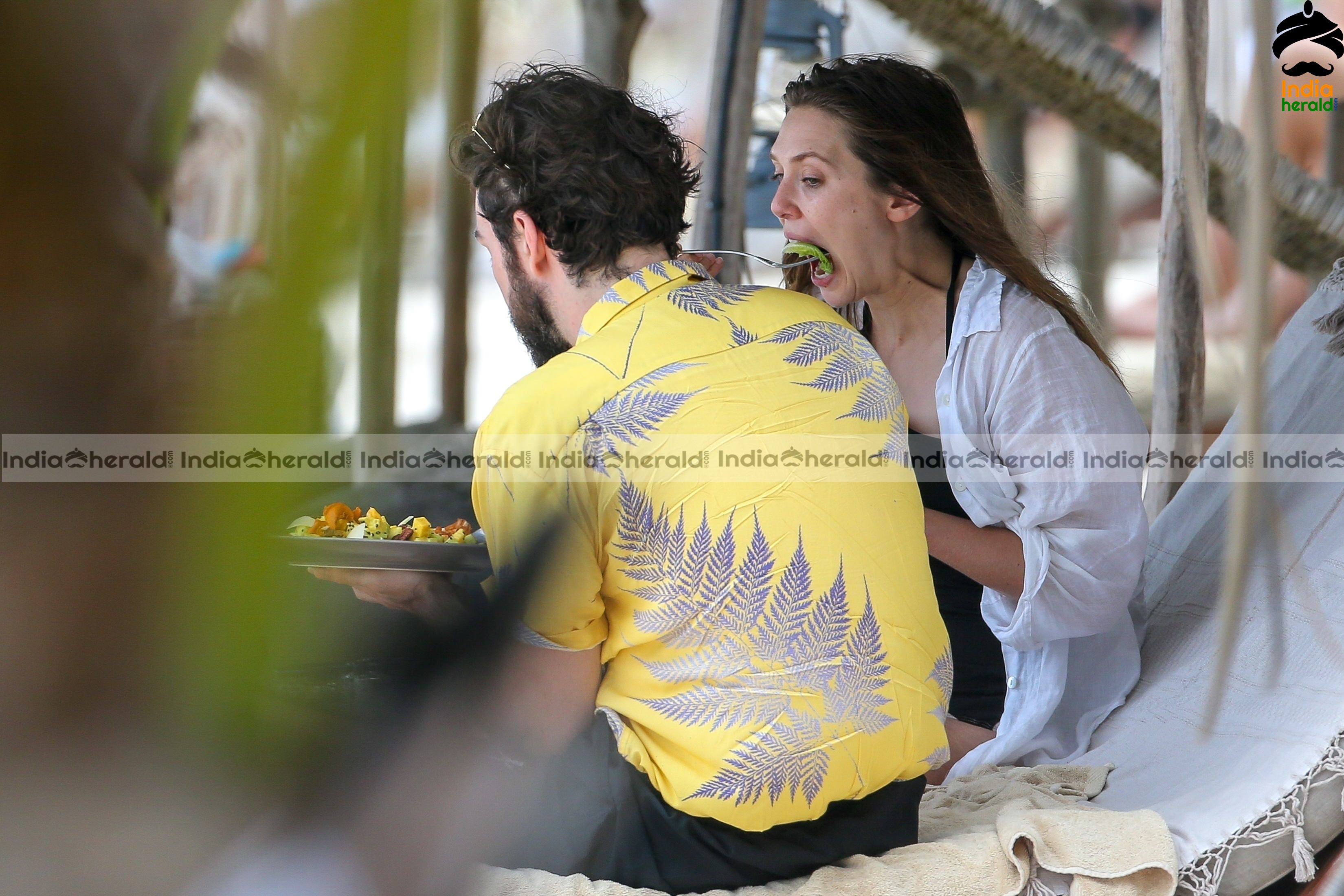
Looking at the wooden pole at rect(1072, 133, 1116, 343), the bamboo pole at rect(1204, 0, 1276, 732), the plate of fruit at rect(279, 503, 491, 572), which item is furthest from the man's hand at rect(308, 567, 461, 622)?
the wooden pole at rect(1072, 133, 1116, 343)

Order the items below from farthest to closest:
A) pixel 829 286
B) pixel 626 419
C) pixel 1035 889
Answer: pixel 829 286, pixel 1035 889, pixel 626 419

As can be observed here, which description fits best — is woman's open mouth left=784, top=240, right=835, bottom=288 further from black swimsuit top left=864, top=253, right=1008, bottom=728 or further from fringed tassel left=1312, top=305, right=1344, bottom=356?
fringed tassel left=1312, top=305, right=1344, bottom=356

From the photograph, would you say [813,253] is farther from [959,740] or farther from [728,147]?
[728,147]

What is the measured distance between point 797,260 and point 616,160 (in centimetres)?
57

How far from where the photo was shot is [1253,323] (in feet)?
0.85

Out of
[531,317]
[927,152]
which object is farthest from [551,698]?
[927,152]

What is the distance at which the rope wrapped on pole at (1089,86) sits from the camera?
270 centimetres

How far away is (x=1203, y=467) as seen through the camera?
1771 millimetres

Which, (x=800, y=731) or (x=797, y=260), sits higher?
(x=797, y=260)

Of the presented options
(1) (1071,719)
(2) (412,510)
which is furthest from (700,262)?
(2) (412,510)

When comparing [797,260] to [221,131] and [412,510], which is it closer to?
[412,510]

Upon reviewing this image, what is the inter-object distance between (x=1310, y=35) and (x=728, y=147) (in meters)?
1.24

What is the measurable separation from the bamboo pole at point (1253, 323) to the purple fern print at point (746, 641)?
0.70 metres

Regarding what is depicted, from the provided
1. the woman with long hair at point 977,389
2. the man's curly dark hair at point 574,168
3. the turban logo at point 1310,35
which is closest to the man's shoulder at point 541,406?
the man's curly dark hair at point 574,168
